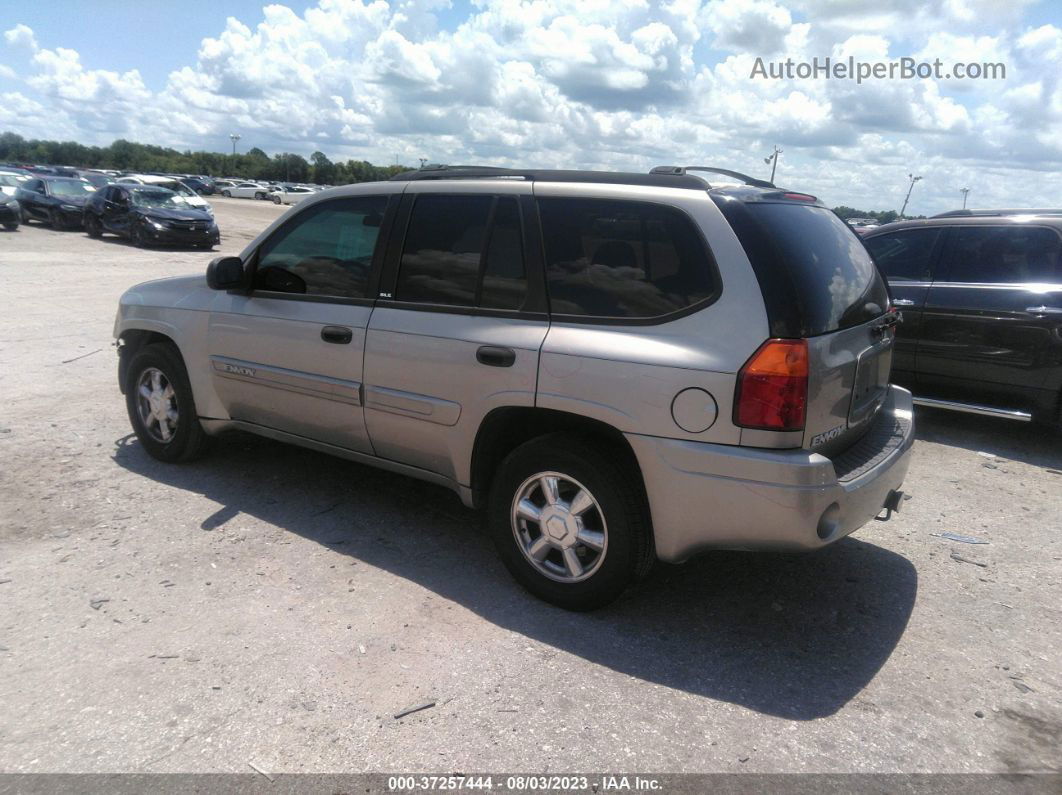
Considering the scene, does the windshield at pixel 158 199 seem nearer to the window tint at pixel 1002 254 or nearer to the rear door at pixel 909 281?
the rear door at pixel 909 281

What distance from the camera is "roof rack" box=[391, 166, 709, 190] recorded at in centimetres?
358

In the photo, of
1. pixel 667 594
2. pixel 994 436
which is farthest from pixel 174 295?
pixel 994 436

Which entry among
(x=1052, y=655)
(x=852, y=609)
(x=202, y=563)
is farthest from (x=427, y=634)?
(x=1052, y=655)

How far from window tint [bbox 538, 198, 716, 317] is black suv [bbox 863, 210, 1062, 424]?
14.0 feet

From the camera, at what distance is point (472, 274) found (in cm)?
391

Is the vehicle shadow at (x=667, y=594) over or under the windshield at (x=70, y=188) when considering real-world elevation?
under

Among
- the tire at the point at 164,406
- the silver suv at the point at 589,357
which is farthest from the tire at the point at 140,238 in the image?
the silver suv at the point at 589,357

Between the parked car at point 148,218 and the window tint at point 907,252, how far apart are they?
1932 cm

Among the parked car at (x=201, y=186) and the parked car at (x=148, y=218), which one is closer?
the parked car at (x=148, y=218)

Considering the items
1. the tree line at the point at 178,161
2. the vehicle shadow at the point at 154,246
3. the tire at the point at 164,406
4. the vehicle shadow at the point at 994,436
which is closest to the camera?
the tire at the point at 164,406

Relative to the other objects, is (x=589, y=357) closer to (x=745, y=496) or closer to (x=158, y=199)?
(x=745, y=496)

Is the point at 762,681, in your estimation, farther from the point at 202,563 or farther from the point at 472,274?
the point at 202,563

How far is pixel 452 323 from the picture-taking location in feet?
12.7

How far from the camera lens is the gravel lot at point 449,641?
2.78 meters
